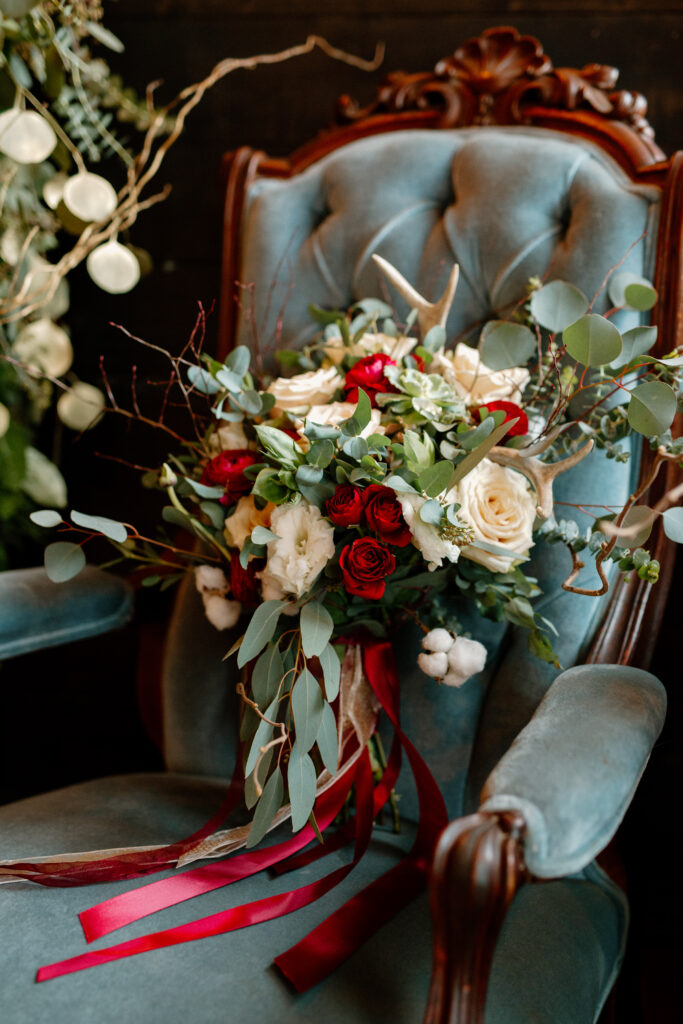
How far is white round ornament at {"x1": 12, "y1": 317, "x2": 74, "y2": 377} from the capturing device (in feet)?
4.23

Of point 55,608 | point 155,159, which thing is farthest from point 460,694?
point 155,159

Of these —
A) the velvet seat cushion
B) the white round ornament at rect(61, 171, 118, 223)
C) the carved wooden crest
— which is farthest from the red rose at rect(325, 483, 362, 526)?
the white round ornament at rect(61, 171, 118, 223)

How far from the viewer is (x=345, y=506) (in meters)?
0.65

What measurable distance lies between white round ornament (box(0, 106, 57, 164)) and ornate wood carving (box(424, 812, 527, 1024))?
3.35ft

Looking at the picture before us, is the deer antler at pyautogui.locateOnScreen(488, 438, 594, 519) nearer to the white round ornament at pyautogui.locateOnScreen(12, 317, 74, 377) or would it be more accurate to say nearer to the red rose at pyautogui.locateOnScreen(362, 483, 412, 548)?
the red rose at pyautogui.locateOnScreen(362, 483, 412, 548)

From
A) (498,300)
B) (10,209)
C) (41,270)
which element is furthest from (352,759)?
(10,209)

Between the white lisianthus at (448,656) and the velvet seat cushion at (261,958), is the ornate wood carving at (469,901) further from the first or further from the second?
the white lisianthus at (448,656)

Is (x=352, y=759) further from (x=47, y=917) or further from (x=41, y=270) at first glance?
(x=41, y=270)

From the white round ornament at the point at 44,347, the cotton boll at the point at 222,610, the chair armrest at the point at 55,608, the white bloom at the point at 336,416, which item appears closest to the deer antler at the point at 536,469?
the white bloom at the point at 336,416

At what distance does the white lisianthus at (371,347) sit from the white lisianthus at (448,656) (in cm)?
30

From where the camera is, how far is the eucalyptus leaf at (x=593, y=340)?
0.62m

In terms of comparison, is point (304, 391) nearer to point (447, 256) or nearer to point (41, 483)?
point (447, 256)

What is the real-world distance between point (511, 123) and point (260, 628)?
752 mm

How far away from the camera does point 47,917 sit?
0.64 m
